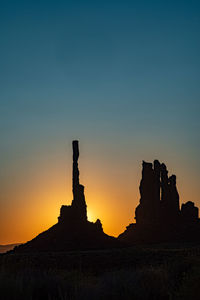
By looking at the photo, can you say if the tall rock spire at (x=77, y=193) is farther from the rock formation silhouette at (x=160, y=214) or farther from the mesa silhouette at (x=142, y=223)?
the rock formation silhouette at (x=160, y=214)

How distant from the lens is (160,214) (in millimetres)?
105625

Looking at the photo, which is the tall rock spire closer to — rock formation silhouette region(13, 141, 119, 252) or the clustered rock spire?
rock formation silhouette region(13, 141, 119, 252)

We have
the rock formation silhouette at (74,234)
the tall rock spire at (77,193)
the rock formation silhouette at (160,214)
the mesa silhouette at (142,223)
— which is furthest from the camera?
the rock formation silhouette at (160,214)

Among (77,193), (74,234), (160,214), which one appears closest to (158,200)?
(160,214)

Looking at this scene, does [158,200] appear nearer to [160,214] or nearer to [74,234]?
[160,214]

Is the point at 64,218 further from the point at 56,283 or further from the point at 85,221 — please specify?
the point at 56,283

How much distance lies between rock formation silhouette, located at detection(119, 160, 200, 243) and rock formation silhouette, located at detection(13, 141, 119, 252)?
1914cm

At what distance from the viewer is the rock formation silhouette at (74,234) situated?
Answer: 75562 millimetres

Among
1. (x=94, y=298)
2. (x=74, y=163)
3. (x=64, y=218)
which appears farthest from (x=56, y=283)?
(x=74, y=163)

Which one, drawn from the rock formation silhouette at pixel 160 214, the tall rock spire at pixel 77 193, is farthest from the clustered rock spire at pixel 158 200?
the tall rock spire at pixel 77 193

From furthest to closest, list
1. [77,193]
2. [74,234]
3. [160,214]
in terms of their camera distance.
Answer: [160,214], [77,193], [74,234]

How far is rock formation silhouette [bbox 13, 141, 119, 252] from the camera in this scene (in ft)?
248

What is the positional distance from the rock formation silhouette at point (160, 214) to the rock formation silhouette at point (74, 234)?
62.8 feet

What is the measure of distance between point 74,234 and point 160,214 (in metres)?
33.3
